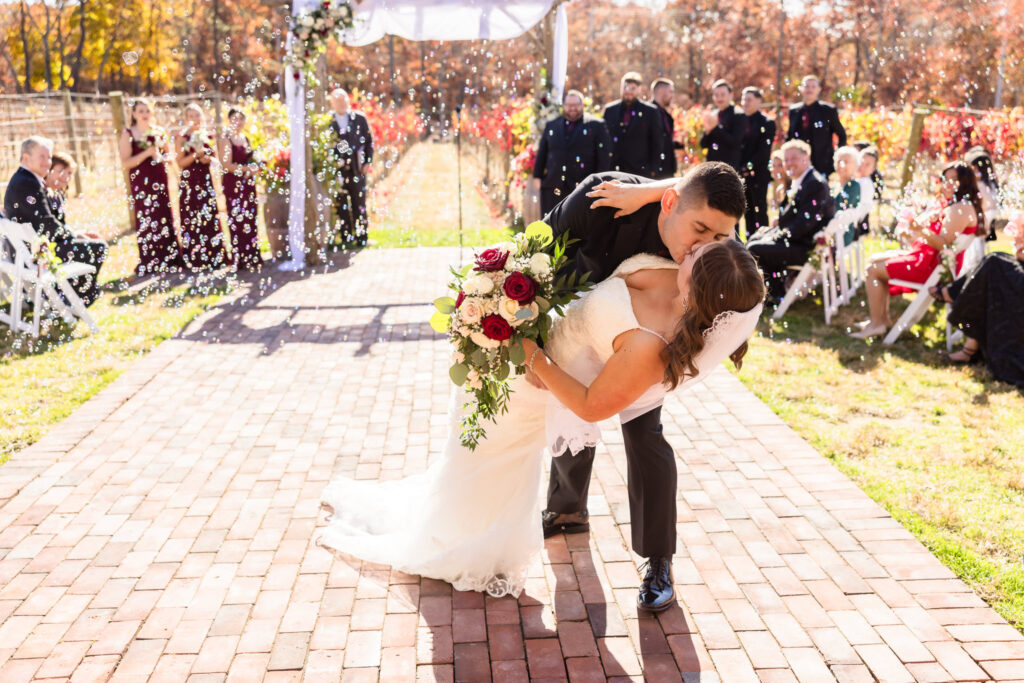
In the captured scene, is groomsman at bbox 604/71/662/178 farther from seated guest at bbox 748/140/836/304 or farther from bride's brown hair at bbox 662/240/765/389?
bride's brown hair at bbox 662/240/765/389

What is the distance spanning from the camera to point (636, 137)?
33.7 ft

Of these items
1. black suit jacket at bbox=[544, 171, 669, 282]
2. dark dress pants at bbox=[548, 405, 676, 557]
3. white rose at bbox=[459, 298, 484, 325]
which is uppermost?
black suit jacket at bbox=[544, 171, 669, 282]

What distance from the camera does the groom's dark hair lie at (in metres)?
2.72

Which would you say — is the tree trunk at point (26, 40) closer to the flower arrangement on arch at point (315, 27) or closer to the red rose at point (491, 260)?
the flower arrangement on arch at point (315, 27)

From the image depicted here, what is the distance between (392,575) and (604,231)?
5.74 ft

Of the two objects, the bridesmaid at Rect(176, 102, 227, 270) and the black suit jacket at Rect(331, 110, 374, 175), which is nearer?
the bridesmaid at Rect(176, 102, 227, 270)

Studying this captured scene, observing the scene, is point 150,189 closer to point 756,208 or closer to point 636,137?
point 636,137

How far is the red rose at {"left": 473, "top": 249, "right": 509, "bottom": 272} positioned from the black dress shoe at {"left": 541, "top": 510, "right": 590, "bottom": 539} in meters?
1.53

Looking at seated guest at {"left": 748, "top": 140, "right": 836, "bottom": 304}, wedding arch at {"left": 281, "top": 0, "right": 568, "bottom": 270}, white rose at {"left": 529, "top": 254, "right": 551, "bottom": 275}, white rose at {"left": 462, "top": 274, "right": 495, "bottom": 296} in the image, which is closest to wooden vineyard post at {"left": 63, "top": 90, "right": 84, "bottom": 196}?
wedding arch at {"left": 281, "top": 0, "right": 568, "bottom": 270}

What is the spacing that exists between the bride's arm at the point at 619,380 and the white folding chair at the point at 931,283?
5.08 metres

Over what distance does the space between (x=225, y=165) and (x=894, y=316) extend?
7.75 metres

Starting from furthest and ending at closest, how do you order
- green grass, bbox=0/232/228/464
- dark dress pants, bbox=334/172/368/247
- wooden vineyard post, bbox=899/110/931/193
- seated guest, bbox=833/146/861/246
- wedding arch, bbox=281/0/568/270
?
wooden vineyard post, bbox=899/110/931/193, dark dress pants, bbox=334/172/368/247, wedding arch, bbox=281/0/568/270, seated guest, bbox=833/146/861/246, green grass, bbox=0/232/228/464

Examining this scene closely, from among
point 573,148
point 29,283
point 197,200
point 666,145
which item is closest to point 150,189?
point 197,200

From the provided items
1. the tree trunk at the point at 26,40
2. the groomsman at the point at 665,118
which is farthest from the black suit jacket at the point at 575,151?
the tree trunk at the point at 26,40
